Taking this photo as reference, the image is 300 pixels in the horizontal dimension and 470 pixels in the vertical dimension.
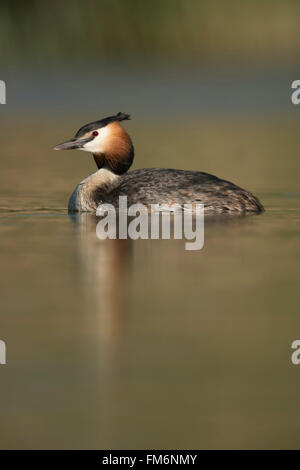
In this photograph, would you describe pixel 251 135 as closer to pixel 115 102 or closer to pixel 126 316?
pixel 115 102

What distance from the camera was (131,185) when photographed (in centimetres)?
1070

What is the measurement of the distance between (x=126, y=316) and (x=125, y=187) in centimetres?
462

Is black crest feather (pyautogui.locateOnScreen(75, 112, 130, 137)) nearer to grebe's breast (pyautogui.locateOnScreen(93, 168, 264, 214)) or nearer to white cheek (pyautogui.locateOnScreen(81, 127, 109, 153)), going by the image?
white cheek (pyautogui.locateOnScreen(81, 127, 109, 153))

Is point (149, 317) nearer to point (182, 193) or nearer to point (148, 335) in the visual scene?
point (148, 335)

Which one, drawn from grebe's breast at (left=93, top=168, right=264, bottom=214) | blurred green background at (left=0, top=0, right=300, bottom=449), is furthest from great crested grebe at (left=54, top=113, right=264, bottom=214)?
blurred green background at (left=0, top=0, right=300, bottom=449)

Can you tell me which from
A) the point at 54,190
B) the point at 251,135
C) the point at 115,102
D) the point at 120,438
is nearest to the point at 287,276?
the point at 120,438

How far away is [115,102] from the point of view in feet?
104

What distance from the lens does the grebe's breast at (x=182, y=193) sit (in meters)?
10.5

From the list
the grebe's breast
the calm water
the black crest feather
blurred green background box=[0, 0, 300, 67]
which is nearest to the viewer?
the calm water

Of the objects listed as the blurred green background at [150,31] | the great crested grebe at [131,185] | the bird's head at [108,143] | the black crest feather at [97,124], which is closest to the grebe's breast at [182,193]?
the great crested grebe at [131,185]

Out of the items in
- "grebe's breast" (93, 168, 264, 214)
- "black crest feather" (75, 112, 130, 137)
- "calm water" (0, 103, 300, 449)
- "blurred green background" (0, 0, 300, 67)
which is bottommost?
"calm water" (0, 103, 300, 449)

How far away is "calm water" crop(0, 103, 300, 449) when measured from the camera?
4.50 m

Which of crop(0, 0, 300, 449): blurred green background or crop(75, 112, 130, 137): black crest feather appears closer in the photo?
crop(0, 0, 300, 449): blurred green background

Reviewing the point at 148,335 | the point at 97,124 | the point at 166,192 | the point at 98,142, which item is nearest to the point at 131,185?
the point at 166,192
